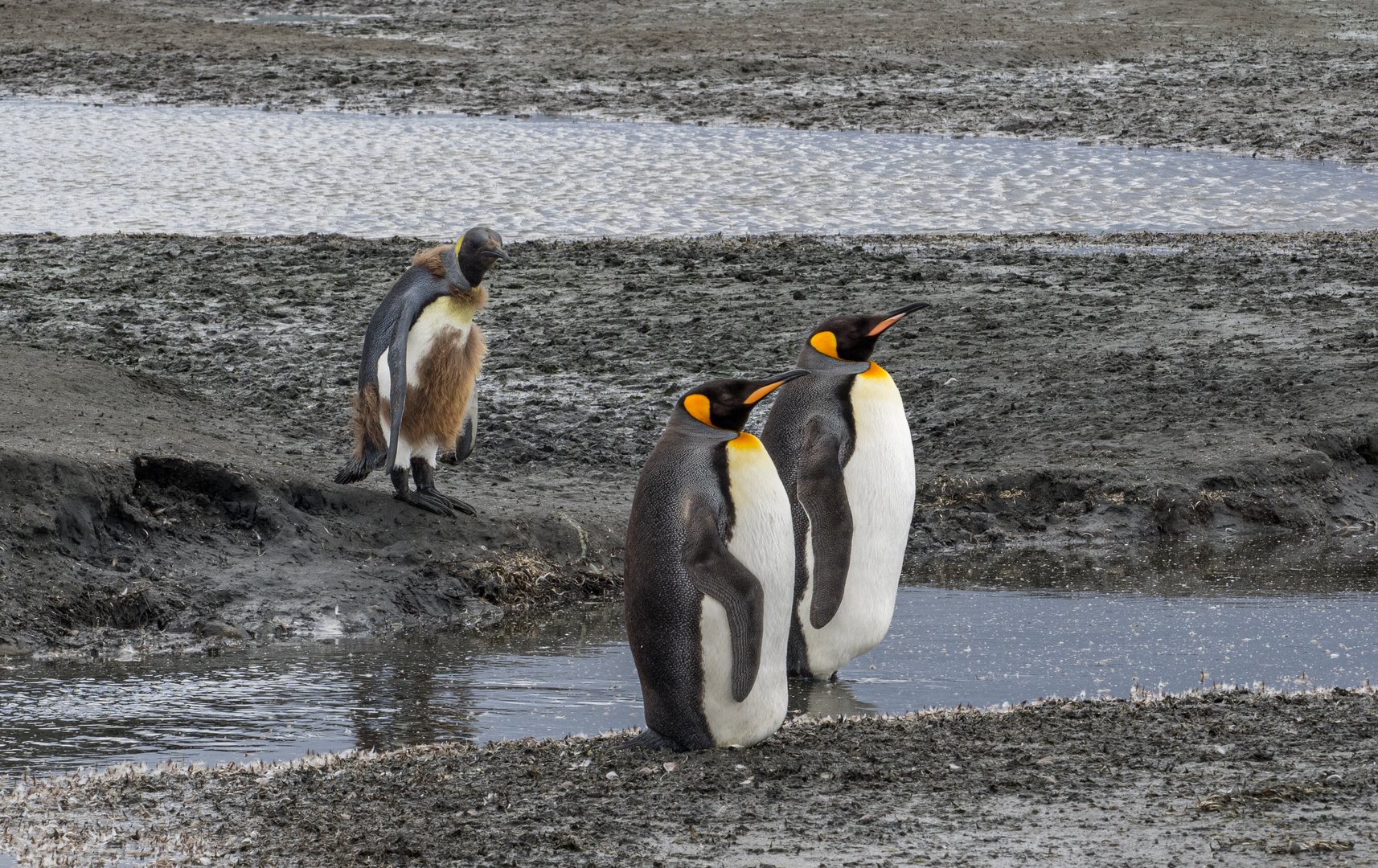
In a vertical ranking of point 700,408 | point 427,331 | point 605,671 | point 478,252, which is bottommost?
point 605,671

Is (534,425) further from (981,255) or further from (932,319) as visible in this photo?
(981,255)

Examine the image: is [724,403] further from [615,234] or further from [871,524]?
[615,234]

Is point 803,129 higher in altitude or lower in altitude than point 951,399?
higher

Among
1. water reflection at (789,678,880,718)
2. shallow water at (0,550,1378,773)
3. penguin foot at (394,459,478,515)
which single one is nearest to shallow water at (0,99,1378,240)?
penguin foot at (394,459,478,515)

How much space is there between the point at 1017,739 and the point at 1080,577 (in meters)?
2.50

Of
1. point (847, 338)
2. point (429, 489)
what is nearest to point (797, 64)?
point (429, 489)

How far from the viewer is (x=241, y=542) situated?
6457 mm

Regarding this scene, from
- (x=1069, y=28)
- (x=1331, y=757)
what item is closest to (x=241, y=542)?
(x=1331, y=757)

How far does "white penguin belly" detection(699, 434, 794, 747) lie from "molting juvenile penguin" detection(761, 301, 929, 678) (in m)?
0.74

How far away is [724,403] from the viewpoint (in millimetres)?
4223

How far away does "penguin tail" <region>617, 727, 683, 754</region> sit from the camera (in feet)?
14.0

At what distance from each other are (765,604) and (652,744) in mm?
485

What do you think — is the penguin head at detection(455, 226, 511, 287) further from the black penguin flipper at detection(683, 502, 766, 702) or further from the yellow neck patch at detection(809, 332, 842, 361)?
the black penguin flipper at detection(683, 502, 766, 702)

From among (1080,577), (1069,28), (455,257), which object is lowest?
(1080,577)
